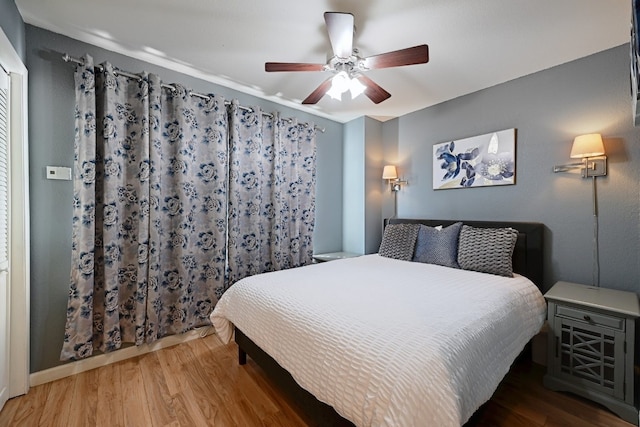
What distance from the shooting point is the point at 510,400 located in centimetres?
172

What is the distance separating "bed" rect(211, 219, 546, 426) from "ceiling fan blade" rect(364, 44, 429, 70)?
1.48 metres

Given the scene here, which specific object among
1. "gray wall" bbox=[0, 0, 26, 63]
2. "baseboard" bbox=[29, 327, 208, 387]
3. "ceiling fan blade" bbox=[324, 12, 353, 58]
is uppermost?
"gray wall" bbox=[0, 0, 26, 63]

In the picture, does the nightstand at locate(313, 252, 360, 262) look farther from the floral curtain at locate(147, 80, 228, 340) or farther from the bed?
the floral curtain at locate(147, 80, 228, 340)

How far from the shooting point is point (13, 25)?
5.32 ft

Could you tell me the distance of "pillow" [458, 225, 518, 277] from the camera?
2141 mm

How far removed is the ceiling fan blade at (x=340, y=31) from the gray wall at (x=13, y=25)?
5.92 ft

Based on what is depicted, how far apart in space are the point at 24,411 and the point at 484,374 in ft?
8.65

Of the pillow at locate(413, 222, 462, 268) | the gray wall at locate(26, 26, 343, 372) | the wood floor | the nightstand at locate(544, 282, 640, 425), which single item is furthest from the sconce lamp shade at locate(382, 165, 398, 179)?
the gray wall at locate(26, 26, 343, 372)

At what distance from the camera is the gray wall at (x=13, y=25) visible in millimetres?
1484

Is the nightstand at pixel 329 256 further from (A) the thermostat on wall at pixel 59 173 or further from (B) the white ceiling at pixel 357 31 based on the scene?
(A) the thermostat on wall at pixel 59 173

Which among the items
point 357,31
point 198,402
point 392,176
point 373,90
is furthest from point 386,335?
point 392,176

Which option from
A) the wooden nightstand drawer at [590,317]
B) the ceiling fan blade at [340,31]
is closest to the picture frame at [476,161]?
the wooden nightstand drawer at [590,317]

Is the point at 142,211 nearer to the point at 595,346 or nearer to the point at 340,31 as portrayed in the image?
the point at 340,31

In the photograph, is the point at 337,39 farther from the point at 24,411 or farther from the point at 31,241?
the point at 24,411
